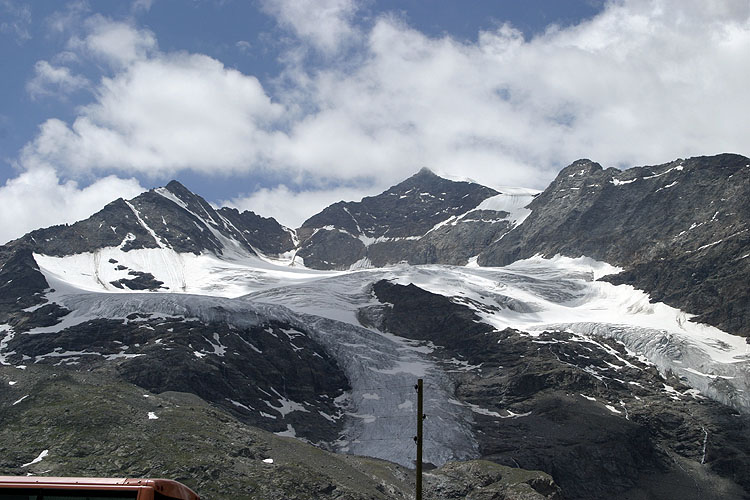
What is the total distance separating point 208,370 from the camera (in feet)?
591

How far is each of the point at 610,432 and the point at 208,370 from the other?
91.5 metres

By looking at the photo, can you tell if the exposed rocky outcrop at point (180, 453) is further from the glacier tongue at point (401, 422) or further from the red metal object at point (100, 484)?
the red metal object at point (100, 484)

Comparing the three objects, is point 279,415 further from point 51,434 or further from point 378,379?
point 51,434

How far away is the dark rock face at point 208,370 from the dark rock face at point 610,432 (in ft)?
126

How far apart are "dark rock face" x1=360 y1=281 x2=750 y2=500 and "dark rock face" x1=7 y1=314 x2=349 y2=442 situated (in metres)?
38.5

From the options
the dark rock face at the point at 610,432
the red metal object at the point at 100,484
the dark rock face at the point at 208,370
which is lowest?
the dark rock face at the point at 610,432

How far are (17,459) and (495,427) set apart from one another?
105954 mm

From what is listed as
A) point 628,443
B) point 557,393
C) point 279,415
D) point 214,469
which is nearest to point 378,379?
point 279,415

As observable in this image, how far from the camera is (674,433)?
178625 mm

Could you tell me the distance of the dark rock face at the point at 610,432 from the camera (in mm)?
157750

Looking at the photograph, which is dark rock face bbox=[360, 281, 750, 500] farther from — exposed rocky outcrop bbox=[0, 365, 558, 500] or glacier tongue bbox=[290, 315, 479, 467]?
exposed rocky outcrop bbox=[0, 365, 558, 500]

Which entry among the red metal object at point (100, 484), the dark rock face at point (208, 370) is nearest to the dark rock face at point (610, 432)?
the dark rock face at point (208, 370)

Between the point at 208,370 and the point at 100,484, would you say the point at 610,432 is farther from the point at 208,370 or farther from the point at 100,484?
the point at 100,484

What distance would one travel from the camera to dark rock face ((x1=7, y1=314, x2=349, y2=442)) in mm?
172750
